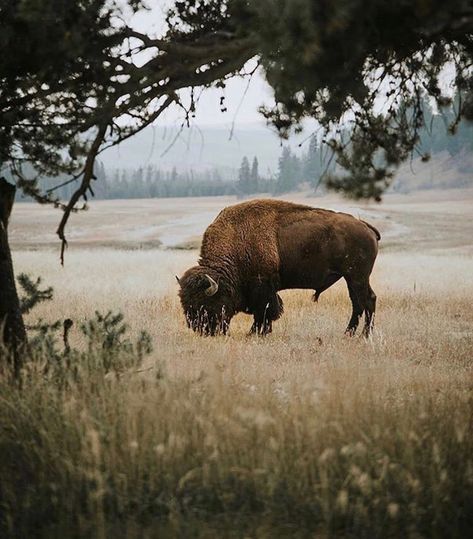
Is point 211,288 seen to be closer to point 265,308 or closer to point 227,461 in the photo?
point 265,308

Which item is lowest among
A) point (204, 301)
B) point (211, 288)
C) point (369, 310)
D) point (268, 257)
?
point (369, 310)

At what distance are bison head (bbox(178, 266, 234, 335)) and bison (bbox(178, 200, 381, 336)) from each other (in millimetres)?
15

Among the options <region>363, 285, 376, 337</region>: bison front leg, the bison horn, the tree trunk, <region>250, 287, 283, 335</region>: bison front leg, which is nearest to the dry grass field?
the tree trunk

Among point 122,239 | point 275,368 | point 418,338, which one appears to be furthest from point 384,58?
point 122,239

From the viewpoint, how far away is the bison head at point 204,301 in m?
10.3

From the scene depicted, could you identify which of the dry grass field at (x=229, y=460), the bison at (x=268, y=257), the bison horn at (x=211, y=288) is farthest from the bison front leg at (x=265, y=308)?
the dry grass field at (x=229, y=460)

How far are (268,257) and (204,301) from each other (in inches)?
49.1

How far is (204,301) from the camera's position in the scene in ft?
34.3

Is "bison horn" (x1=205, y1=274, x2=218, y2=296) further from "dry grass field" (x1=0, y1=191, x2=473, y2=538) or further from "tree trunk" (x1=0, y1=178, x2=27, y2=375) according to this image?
"tree trunk" (x1=0, y1=178, x2=27, y2=375)

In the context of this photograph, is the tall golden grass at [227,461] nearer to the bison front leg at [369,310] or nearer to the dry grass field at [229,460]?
the dry grass field at [229,460]

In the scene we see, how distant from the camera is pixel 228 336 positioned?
1055cm

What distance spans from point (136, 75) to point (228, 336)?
608 centimetres

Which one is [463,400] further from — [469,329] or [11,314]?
[469,329]

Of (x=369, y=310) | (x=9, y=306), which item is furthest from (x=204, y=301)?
(x=9, y=306)
